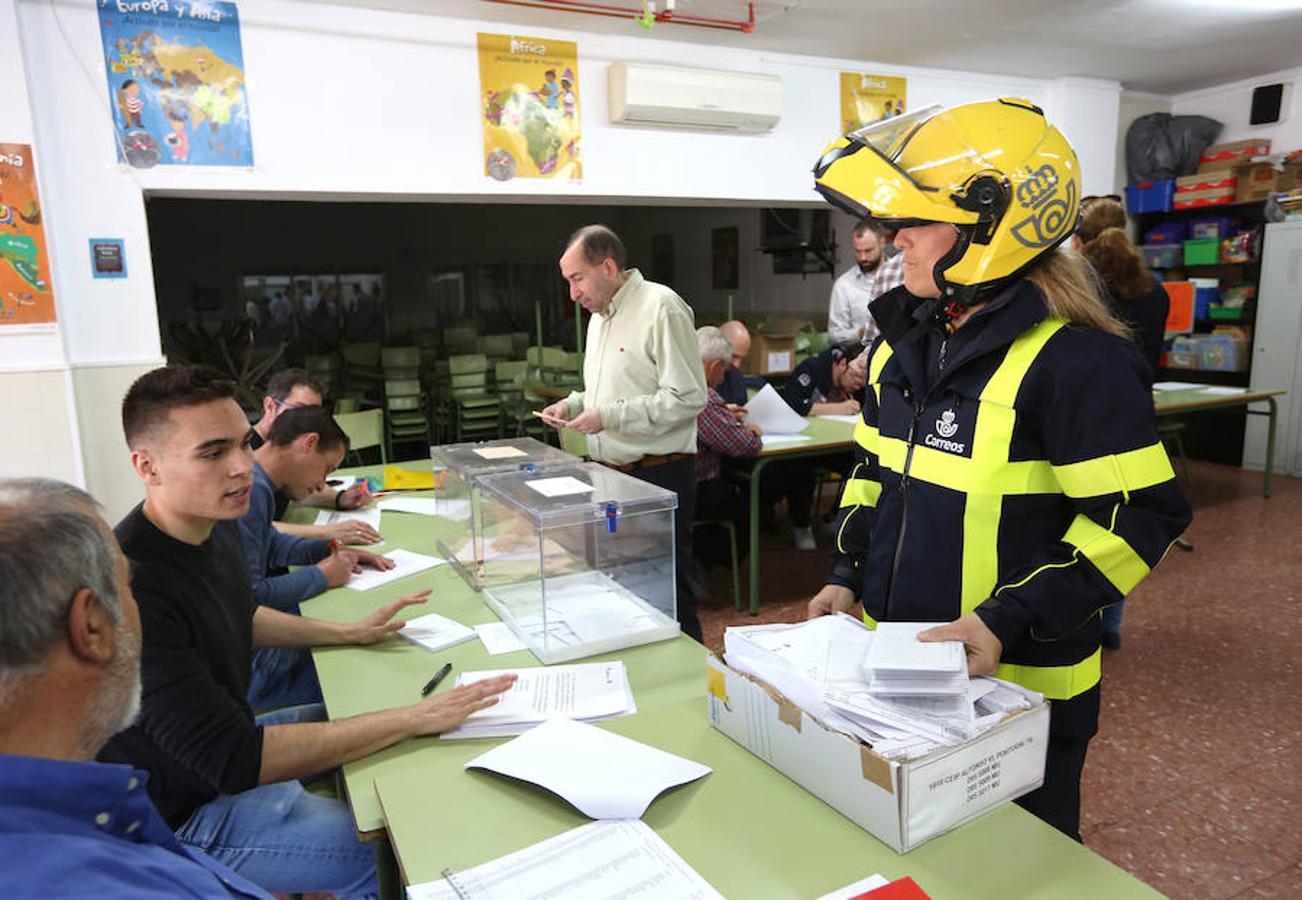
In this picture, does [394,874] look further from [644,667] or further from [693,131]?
[693,131]

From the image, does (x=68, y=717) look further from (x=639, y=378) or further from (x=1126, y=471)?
→ (x=639, y=378)

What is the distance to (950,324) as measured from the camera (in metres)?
1.32

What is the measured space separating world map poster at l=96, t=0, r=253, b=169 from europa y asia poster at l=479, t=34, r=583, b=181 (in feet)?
3.67

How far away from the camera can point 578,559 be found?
1.92m

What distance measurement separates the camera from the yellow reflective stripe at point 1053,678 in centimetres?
128

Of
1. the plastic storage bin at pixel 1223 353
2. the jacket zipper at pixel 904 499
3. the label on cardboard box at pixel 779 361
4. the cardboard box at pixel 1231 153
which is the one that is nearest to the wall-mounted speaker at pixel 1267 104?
the cardboard box at pixel 1231 153

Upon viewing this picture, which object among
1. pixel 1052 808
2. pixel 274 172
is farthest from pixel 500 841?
pixel 274 172

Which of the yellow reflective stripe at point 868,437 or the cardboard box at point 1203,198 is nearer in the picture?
the yellow reflective stripe at point 868,437

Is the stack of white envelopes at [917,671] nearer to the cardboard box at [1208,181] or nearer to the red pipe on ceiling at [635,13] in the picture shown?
the red pipe on ceiling at [635,13]

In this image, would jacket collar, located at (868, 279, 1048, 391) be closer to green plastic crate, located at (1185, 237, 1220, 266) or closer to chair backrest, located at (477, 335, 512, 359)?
green plastic crate, located at (1185, 237, 1220, 266)

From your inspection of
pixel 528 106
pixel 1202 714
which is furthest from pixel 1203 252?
pixel 528 106

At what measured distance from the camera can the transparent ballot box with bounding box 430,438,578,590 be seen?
2.12 meters

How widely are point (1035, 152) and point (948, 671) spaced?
75 cm

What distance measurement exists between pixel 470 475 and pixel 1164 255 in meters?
6.54
